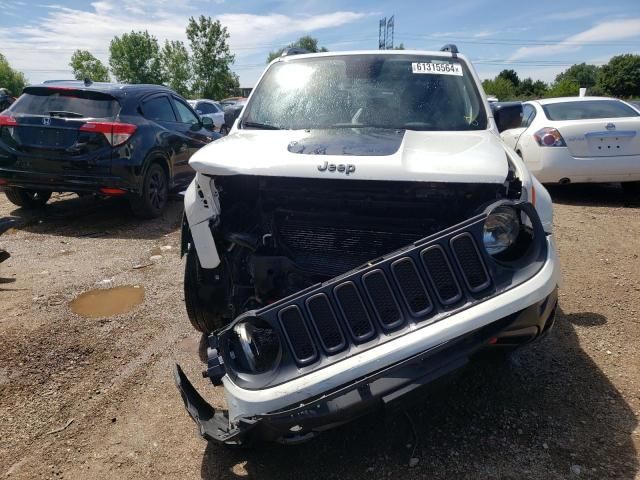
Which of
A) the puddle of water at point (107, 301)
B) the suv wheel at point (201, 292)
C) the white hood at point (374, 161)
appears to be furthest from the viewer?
the puddle of water at point (107, 301)

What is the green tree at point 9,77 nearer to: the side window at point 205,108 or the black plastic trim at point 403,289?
the side window at point 205,108

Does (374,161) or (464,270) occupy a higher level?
(374,161)

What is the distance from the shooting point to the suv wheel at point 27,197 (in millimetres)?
7162

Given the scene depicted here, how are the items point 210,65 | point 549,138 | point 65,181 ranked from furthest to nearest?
point 210,65 → point 549,138 → point 65,181

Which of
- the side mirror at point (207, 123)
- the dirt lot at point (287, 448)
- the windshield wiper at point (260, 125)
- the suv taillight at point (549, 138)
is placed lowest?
the dirt lot at point (287, 448)

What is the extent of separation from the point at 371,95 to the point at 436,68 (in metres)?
0.59

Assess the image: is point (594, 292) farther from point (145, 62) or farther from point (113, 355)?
point (145, 62)

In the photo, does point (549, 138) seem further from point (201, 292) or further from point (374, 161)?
point (201, 292)

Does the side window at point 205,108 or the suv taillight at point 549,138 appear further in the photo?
the side window at point 205,108

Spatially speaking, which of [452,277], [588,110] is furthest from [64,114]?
[588,110]

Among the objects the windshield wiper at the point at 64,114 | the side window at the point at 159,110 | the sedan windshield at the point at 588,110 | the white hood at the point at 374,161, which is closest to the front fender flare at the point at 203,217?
the white hood at the point at 374,161

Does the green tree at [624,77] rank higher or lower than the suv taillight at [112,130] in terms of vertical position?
lower

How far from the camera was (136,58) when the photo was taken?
5903 cm

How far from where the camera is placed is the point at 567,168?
24.2 ft
